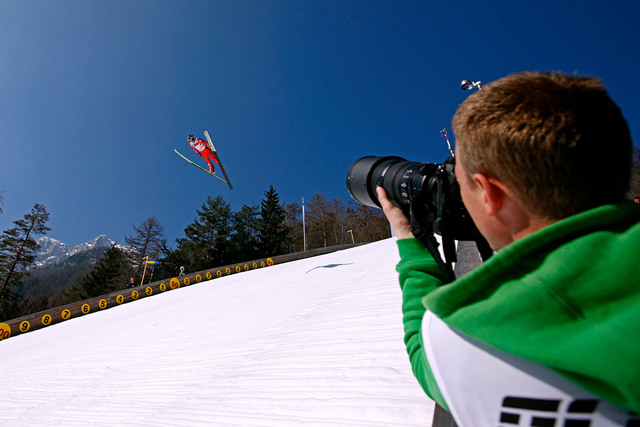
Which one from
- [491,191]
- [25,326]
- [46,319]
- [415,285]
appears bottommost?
[415,285]

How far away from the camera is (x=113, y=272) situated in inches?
1372

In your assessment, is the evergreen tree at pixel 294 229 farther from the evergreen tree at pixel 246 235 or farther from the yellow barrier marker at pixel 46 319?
the yellow barrier marker at pixel 46 319

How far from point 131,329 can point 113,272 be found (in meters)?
33.5

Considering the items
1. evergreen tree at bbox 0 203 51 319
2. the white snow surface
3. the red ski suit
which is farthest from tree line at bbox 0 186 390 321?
the white snow surface

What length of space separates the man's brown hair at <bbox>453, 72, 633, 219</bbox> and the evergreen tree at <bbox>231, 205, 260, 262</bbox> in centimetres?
3812

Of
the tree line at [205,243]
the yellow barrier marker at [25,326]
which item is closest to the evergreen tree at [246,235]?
the tree line at [205,243]

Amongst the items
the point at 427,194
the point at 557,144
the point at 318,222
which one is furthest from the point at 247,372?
the point at 318,222

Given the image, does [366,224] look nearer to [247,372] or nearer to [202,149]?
[202,149]

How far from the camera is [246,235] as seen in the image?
41156 millimetres

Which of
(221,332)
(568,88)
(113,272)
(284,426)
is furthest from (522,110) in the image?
(113,272)

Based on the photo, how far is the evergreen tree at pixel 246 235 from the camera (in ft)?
124

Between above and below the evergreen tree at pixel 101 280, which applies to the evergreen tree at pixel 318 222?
above

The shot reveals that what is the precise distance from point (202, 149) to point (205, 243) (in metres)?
21.2

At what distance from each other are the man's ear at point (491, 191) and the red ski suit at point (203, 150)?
20653 mm
